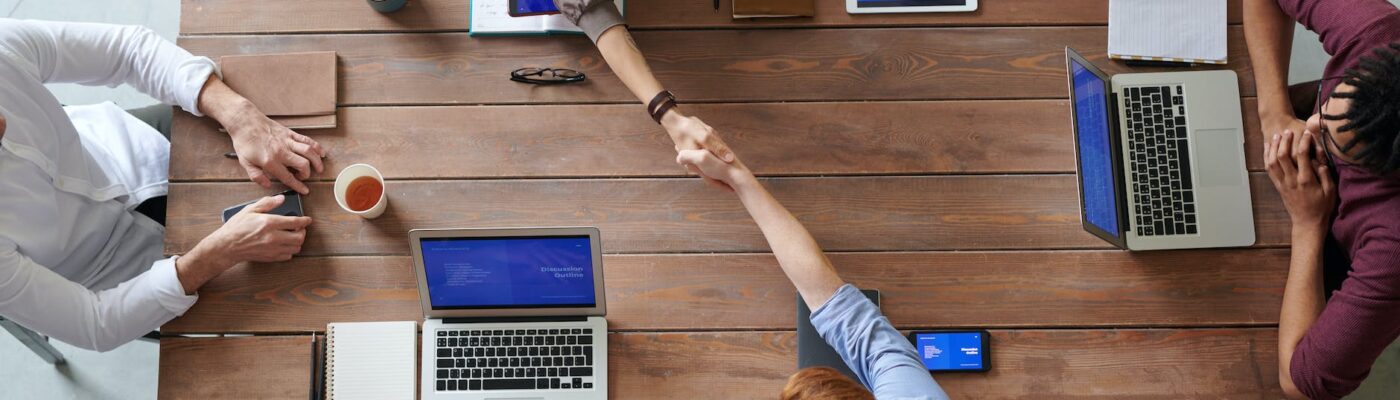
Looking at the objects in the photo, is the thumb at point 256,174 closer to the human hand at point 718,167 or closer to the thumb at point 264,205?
the thumb at point 264,205

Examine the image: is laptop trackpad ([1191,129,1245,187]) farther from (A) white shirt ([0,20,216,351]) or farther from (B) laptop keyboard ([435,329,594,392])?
(A) white shirt ([0,20,216,351])

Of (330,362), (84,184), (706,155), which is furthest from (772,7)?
(84,184)

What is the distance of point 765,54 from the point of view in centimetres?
185

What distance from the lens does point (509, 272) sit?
1585 millimetres

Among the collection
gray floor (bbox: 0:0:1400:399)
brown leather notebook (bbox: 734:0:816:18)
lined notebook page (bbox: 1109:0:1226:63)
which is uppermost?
brown leather notebook (bbox: 734:0:816:18)

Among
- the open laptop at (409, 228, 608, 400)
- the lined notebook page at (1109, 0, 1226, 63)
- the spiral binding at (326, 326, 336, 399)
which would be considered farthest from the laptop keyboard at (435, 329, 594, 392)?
the lined notebook page at (1109, 0, 1226, 63)

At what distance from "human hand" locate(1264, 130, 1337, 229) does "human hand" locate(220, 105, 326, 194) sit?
1909mm

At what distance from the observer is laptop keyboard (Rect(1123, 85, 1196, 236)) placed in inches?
68.2

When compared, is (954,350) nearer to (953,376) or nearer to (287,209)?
(953,376)

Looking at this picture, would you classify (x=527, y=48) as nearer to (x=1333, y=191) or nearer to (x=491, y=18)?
(x=491, y=18)

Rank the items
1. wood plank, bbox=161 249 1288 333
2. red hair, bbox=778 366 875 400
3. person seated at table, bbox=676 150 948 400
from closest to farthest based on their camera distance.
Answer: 1. red hair, bbox=778 366 875 400
2. person seated at table, bbox=676 150 948 400
3. wood plank, bbox=161 249 1288 333

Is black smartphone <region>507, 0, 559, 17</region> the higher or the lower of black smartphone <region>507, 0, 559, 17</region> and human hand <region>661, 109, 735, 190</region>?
the higher

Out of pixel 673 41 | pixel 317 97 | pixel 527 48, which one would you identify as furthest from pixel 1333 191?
pixel 317 97

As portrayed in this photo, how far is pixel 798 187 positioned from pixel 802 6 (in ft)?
1.29
